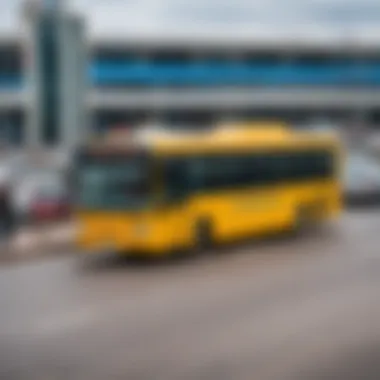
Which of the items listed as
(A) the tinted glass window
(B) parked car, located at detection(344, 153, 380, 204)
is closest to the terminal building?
(B) parked car, located at detection(344, 153, 380, 204)

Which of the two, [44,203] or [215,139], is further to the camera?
[44,203]

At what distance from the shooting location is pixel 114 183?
43.2 ft

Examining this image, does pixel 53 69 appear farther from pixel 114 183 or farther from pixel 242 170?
pixel 114 183

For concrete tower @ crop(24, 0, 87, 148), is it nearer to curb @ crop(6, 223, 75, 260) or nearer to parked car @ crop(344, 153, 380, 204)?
parked car @ crop(344, 153, 380, 204)

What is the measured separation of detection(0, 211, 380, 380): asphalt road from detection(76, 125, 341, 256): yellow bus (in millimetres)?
461

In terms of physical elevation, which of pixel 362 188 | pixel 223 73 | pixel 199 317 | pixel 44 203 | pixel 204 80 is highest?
pixel 204 80

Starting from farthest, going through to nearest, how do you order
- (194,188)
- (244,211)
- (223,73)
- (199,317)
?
(223,73) → (244,211) → (194,188) → (199,317)

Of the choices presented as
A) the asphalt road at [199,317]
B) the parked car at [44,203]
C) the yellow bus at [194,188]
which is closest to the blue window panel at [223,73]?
the parked car at [44,203]

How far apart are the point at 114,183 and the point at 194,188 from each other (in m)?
1.43

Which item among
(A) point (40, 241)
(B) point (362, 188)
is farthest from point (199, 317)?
(B) point (362, 188)

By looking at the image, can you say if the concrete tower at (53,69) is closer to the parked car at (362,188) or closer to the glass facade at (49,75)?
the glass facade at (49,75)

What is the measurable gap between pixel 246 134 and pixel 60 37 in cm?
2347

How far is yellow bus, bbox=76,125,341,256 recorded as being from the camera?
13.1m

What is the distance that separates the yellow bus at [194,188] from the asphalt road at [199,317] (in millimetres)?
461
